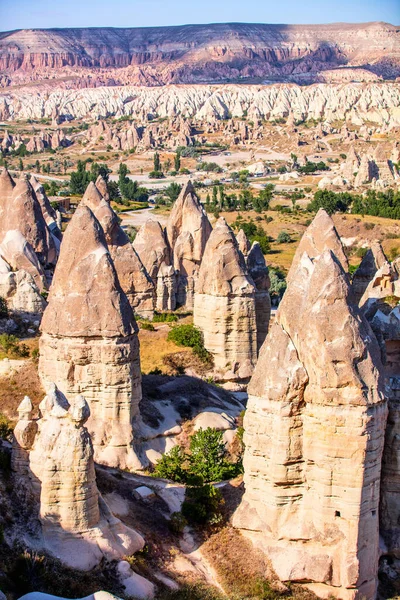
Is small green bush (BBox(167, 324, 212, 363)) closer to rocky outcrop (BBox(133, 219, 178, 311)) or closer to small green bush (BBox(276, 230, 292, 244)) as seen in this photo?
rocky outcrop (BBox(133, 219, 178, 311))

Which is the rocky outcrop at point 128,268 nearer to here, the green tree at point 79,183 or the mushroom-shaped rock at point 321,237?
the mushroom-shaped rock at point 321,237

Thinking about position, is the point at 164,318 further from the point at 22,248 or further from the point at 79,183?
the point at 79,183

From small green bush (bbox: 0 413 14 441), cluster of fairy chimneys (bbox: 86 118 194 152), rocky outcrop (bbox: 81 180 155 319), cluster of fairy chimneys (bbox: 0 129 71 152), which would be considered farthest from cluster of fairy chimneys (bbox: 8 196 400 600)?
cluster of fairy chimneys (bbox: 0 129 71 152)

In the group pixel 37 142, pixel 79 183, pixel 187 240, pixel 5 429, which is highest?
pixel 37 142

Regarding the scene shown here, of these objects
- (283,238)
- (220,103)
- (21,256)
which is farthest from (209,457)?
(220,103)

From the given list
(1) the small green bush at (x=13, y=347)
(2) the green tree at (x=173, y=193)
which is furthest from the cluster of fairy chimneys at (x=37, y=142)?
(1) the small green bush at (x=13, y=347)
